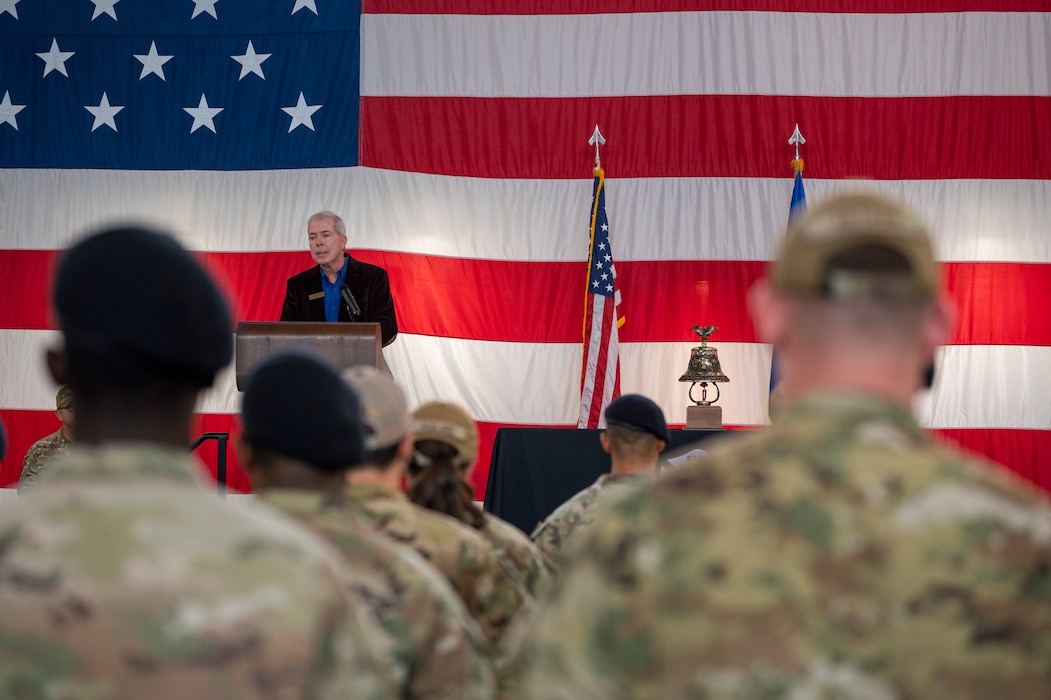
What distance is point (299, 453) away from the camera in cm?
144

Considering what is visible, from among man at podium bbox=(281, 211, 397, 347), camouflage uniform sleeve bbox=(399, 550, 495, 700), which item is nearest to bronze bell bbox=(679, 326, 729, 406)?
man at podium bbox=(281, 211, 397, 347)

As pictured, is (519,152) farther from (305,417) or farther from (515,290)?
(305,417)

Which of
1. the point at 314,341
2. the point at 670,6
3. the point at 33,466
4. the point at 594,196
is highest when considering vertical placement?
the point at 670,6

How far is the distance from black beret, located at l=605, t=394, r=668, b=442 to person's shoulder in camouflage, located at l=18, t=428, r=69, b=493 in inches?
119

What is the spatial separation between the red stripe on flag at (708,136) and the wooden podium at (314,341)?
9.68 ft

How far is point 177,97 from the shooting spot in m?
7.58

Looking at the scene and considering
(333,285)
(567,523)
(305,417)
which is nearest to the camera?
(305,417)

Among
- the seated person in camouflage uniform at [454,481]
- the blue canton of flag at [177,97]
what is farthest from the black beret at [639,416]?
the blue canton of flag at [177,97]

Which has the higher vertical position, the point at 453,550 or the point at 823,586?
the point at 823,586

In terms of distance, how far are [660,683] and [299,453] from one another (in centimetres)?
60

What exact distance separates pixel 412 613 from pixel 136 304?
0.58 metres

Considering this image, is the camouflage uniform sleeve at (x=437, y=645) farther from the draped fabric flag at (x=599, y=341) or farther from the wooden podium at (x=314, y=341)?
the draped fabric flag at (x=599, y=341)

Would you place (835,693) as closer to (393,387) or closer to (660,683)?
(660,683)

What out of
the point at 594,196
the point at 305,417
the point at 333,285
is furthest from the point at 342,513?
the point at 594,196
